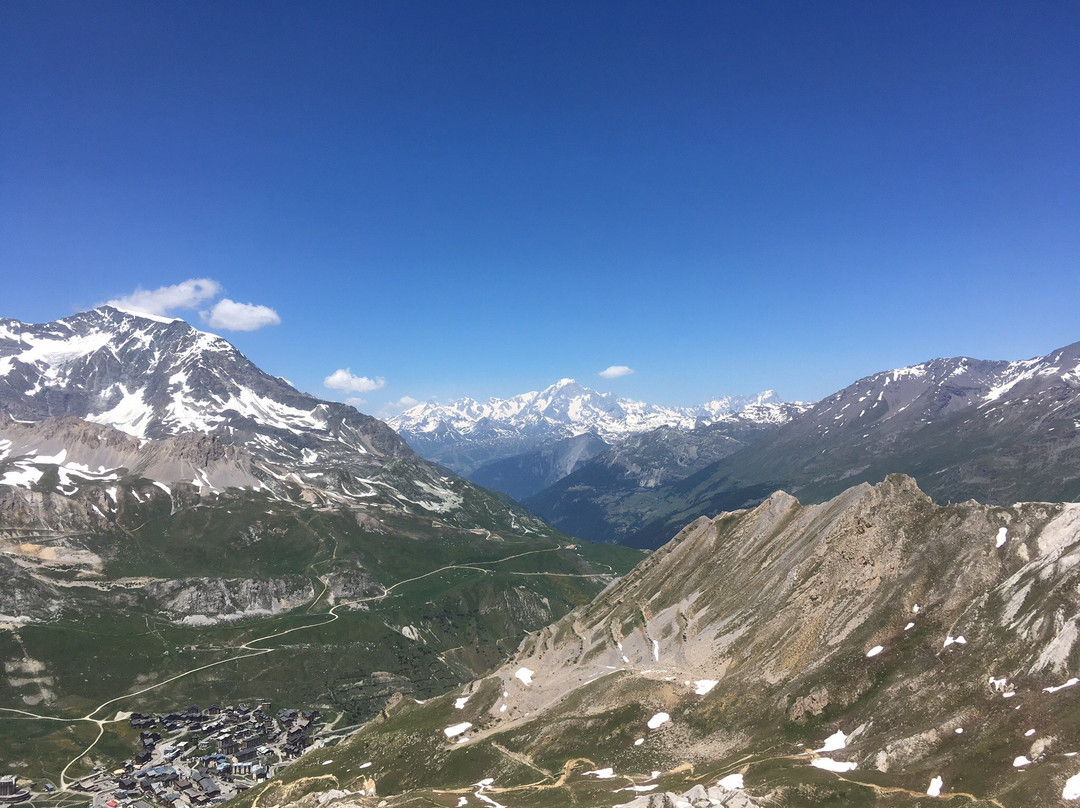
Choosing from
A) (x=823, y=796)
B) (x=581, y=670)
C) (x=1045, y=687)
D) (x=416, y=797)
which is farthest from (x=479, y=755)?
(x=1045, y=687)

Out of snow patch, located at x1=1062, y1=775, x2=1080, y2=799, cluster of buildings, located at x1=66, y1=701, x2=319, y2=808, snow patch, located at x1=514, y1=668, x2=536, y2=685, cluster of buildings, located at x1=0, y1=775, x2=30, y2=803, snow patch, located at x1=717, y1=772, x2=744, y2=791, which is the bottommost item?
cluster of buildings, located at x1=66, y1=701, x2=319, y2=808

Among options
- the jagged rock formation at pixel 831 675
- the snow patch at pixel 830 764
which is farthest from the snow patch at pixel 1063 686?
the snow patch at pixel 830 764

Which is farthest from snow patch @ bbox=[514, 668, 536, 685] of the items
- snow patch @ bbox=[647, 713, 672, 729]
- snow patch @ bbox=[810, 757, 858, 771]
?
snow patch @ bbox=[810, 757, 858, 771]

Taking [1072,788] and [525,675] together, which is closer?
[1072,788]

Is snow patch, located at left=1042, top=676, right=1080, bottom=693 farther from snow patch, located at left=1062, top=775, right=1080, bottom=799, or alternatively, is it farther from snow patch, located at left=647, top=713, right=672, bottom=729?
snow patch, located at left=647, top=713, right=672, bottom=729

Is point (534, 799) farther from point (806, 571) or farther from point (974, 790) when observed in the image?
point (806, 571)

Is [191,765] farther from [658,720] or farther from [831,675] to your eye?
[831,675]

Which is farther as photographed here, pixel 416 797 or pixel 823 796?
pixel 416 797

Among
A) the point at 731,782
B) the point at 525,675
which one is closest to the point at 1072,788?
the point at 731,782

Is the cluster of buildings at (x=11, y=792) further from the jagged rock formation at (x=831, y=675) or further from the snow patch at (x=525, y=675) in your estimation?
the snow patch at (x=525, y=675)

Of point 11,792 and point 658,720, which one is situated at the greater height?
point 658,720

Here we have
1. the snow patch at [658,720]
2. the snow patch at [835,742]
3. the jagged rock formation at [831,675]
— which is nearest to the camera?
the jagged rock formation at [831,675]
